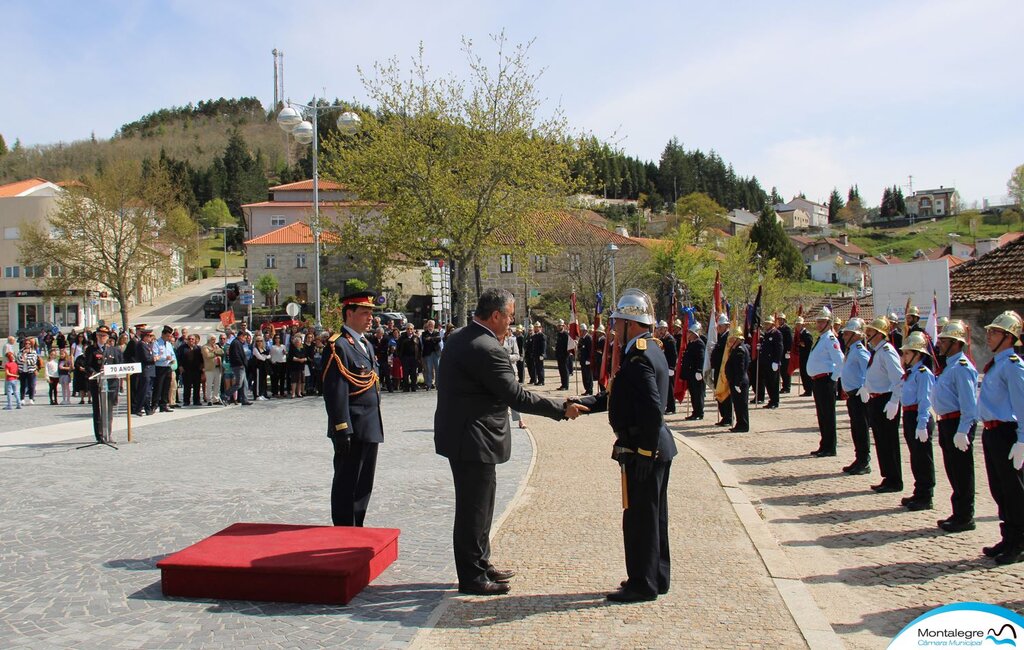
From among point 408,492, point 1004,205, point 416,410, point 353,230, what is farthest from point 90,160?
point 1004,205

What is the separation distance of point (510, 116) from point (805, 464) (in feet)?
53.5

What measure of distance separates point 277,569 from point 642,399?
107 inches

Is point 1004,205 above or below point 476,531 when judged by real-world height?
above

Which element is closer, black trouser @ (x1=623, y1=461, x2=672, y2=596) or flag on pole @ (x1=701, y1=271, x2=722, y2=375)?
black trouser @ (x1=623, y1=461, x2=672, y2=596)

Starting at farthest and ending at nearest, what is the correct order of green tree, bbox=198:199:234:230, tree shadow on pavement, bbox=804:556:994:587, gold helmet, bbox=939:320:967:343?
1. green tree, bbox=198:199:234:230
2. gold helmet, bbox=939:320:967:343
3. tree shadow on pavement, bbox=804:556:994:587

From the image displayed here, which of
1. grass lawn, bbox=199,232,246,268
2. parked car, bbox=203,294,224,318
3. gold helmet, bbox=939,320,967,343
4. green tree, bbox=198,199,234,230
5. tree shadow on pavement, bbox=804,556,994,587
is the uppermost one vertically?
green tree, bbox=198,199,234,230

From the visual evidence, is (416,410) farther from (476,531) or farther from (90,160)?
(90,160)

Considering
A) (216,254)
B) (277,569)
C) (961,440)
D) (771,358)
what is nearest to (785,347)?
(771,358)

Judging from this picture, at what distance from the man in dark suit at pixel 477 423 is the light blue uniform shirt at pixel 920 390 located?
180 inches

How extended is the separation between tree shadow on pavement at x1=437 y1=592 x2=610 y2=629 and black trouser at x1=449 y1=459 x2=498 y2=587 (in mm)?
195

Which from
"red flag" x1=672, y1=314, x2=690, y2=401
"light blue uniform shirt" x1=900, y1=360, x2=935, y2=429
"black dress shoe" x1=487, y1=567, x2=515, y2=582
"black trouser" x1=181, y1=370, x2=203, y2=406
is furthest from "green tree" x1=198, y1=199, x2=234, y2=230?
"black dress shoe" x1=487, y1=567, x2=515, y2=582

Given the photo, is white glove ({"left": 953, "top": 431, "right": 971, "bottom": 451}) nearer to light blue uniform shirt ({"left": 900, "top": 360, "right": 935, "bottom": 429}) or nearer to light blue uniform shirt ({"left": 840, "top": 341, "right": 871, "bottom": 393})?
light blue uniform shirt ({"left": 900, "top": 360, "right": 935, "bottom": 429})

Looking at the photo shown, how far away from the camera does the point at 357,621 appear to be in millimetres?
5168

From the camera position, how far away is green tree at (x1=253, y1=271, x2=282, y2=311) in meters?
66.6
